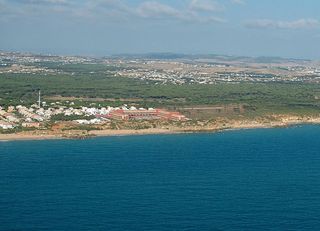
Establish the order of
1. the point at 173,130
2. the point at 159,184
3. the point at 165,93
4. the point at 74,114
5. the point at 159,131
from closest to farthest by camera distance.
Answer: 1. the point at 159,184
2. the point at 159,131
3. the point at 173,130
4. the point at 74,114
5. the point at 165,93

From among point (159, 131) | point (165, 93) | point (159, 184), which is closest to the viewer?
point (159, 184)

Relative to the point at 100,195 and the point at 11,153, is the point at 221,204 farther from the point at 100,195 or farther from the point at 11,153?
the point at 11,153

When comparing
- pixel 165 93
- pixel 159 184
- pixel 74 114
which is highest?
pixel 165 93

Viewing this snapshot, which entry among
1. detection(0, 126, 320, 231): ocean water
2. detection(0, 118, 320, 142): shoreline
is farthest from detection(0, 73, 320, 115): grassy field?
detection(0, 126, 320, 231): ocean water

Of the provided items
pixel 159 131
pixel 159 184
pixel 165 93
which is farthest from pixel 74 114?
pixel 159 184

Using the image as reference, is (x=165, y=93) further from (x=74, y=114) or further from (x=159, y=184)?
(x=159, y=184)

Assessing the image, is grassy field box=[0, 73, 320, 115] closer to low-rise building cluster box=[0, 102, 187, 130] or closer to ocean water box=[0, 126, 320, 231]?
low-rise building cluster box=[0, 102, 187, 130]
